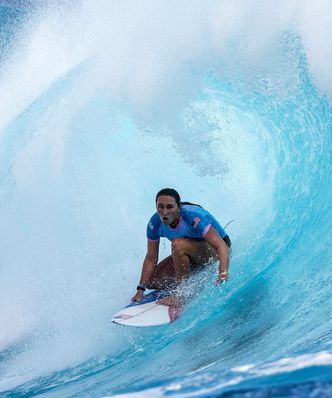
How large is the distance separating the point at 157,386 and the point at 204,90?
205 inches

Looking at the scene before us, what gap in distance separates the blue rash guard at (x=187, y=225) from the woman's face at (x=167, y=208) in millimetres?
96

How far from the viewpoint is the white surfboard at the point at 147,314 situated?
379 cm

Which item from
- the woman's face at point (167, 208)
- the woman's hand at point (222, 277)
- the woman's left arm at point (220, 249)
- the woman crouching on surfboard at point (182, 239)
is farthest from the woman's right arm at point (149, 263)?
the woman's hand at point (222, 277)

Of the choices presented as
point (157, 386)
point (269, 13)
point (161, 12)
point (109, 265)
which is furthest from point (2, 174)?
point (157, 386)

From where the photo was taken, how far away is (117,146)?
22.8 feet

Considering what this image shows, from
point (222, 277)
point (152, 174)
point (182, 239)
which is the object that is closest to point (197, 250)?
point (182, 239)

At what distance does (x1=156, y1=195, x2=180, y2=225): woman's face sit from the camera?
3875 millimetres

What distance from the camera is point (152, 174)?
708cm

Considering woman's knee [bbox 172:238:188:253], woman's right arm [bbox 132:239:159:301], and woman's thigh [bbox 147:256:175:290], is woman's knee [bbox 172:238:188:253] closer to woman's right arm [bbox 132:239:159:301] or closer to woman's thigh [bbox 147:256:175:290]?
woman's right arm [bbox 132:239:159:301]

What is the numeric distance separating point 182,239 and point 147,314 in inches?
21.4

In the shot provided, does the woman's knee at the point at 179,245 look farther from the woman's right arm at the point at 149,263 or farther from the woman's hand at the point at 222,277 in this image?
the woman's hand at the point at 222,277

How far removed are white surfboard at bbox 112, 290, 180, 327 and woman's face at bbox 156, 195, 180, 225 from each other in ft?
Result: 1.84

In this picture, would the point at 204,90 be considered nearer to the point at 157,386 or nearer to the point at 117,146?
the point at 117,146

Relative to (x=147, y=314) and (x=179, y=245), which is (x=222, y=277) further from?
(x=147, y=314)
